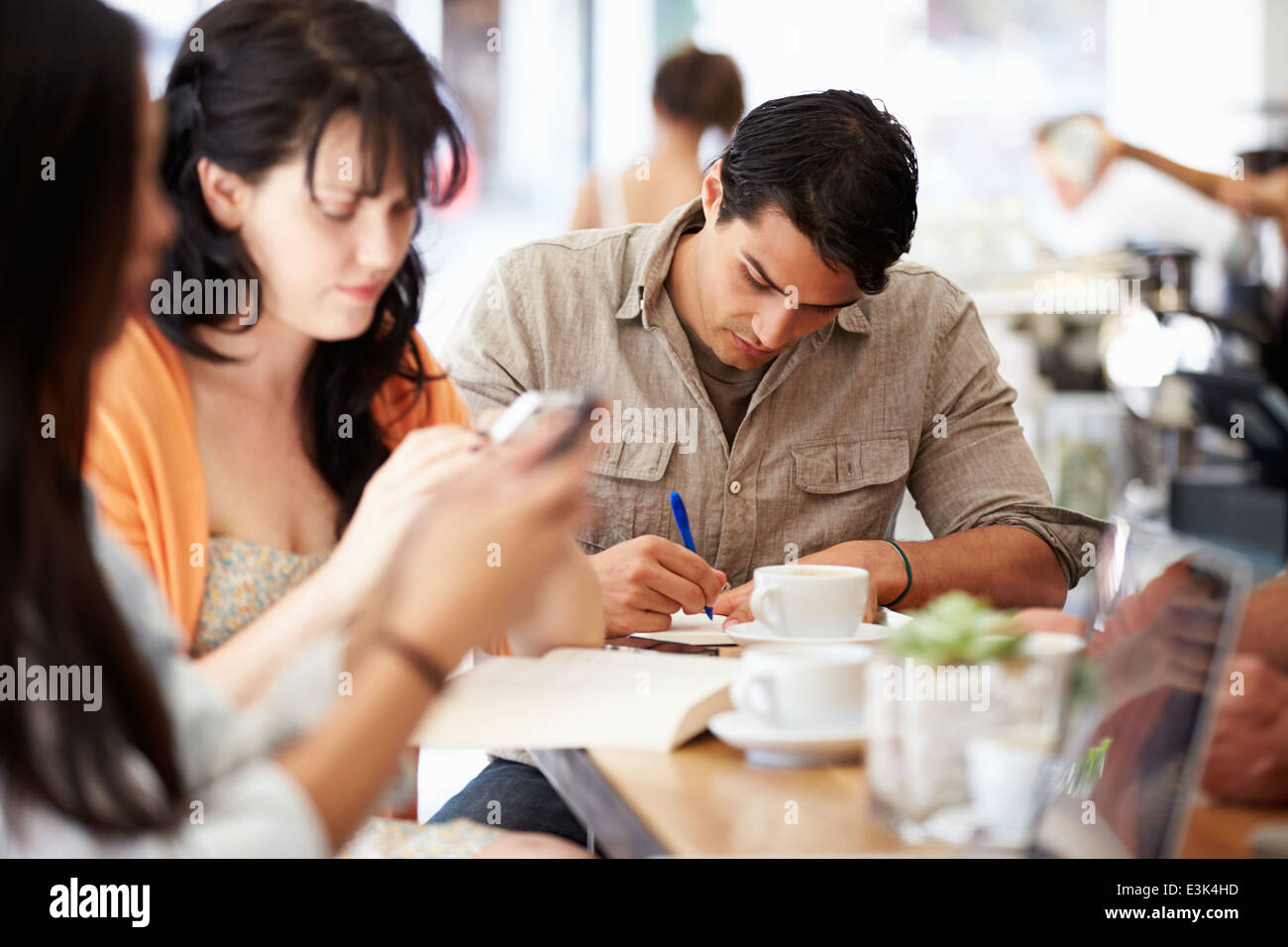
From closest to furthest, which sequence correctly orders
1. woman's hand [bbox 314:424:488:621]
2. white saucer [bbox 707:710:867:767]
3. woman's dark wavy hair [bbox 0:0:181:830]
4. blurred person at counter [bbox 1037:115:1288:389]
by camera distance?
woman's dark wavy hair [bbox 0:0:181:830], white saucer [bbox 707:710:867:767], woman's hand [bbox 314:424:488:621], blurred person at counter [bbox 1037:115:1288:389]

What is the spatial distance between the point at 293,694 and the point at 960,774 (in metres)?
0.39

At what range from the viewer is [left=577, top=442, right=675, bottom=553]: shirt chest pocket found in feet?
4.95

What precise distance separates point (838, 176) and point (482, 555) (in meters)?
0.87

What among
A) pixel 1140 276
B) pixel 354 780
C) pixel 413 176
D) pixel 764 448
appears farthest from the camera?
pixel 1140 276

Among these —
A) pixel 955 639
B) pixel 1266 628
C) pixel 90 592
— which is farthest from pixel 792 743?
pixel 90 592

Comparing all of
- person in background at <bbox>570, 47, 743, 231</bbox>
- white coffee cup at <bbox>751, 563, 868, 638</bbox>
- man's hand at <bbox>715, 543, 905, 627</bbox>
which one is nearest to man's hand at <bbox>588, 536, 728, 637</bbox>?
man's hand at <bbox>715, 543, 905, 627</bbox>

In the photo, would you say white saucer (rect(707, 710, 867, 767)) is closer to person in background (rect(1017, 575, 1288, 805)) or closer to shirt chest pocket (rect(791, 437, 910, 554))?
person in background (rect(1017, 575, 1288, 805))

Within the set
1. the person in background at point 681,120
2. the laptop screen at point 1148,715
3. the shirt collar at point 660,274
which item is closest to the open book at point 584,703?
the laptop screen at point 1148,715

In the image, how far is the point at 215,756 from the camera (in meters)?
0.67

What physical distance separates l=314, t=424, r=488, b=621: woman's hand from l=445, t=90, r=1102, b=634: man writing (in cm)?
53

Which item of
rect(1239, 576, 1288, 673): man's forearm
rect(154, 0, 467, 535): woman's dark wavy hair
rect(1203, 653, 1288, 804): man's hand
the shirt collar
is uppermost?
rect(154, 0, 467, 535): woman's dark wavy hair

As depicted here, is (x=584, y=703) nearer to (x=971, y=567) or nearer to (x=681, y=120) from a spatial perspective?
(x=971, y=567)
